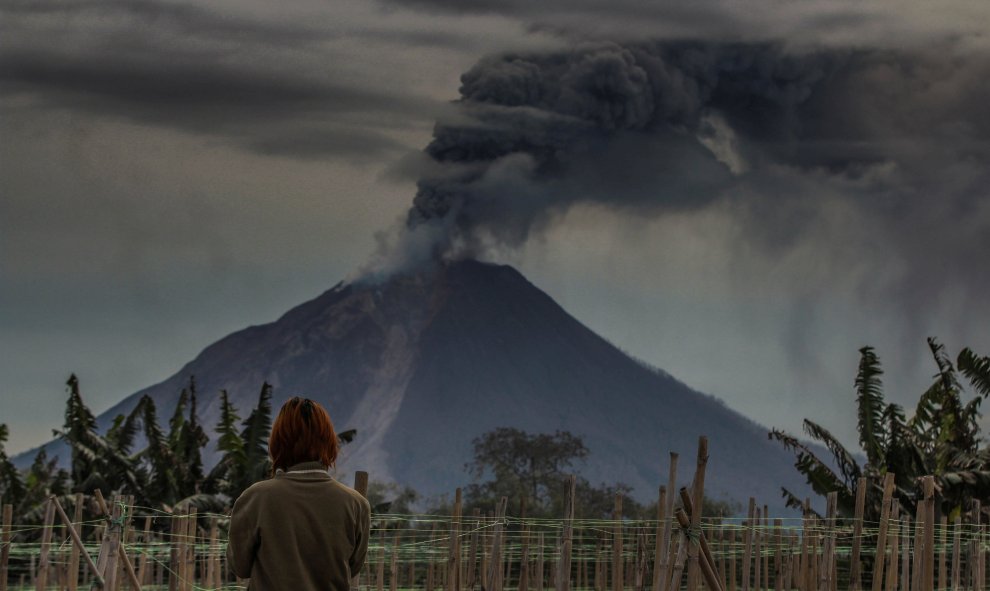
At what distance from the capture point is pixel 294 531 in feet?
15.2

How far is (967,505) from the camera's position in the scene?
861 inches

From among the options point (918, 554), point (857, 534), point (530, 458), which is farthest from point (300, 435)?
point (530, 458)

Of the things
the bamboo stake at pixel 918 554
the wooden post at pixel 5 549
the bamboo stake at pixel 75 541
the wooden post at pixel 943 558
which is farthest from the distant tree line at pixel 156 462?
the bamboo stake at pixel 918 554

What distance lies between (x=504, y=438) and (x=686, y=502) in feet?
178

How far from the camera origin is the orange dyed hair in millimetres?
4645

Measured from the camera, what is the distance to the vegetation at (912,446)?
67.8 feet

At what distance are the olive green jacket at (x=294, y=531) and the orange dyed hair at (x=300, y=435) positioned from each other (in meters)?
0.04

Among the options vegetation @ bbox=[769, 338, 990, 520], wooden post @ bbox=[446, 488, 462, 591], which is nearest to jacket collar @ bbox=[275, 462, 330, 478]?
wooden post @ bbox=[446, 488, 462, 591]

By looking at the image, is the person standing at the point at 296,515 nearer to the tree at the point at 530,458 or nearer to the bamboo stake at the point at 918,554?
the bamboo stake at the point at 918,554

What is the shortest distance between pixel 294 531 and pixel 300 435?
0.98 ft

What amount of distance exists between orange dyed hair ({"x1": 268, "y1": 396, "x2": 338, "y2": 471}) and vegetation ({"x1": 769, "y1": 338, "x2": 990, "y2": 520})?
16.4 m

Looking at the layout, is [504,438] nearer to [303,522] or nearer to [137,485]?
[137,485]

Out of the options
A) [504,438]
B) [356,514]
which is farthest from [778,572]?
[504,438]

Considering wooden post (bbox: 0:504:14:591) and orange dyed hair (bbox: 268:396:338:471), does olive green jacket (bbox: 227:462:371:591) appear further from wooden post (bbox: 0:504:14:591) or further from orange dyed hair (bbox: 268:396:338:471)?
wooden post (bbox: 0:504:14:591)
